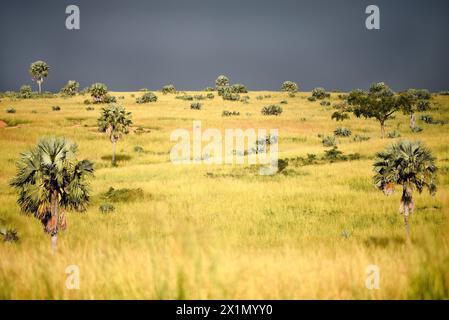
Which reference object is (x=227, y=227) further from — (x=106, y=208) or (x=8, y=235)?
(x=8, y=235)

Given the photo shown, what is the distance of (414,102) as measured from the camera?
231 feet

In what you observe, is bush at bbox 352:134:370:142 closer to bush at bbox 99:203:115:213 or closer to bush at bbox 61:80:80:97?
bush at bbox 99:203:115:213

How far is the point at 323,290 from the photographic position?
3.97 meters

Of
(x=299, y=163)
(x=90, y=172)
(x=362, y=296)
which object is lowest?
(x=362, y=296)

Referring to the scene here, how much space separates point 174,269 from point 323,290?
1.60 m

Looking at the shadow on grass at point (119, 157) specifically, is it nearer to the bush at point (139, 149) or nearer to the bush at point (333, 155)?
the bush at point (139, 149)

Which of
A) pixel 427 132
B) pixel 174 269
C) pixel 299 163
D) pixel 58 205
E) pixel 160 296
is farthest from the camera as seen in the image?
pixel 427 132

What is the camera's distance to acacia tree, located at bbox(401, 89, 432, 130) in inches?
2485

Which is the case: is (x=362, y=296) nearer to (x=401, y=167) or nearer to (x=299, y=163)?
(x=401, y=167)

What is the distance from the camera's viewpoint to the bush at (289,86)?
164m

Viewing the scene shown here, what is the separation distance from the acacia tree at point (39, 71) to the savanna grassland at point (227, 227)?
6678 cm

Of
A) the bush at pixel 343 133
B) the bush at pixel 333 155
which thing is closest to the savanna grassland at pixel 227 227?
the bush at pixel 333 155

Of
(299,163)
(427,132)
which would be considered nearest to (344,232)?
(299,163)

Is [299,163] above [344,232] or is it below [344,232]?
above
